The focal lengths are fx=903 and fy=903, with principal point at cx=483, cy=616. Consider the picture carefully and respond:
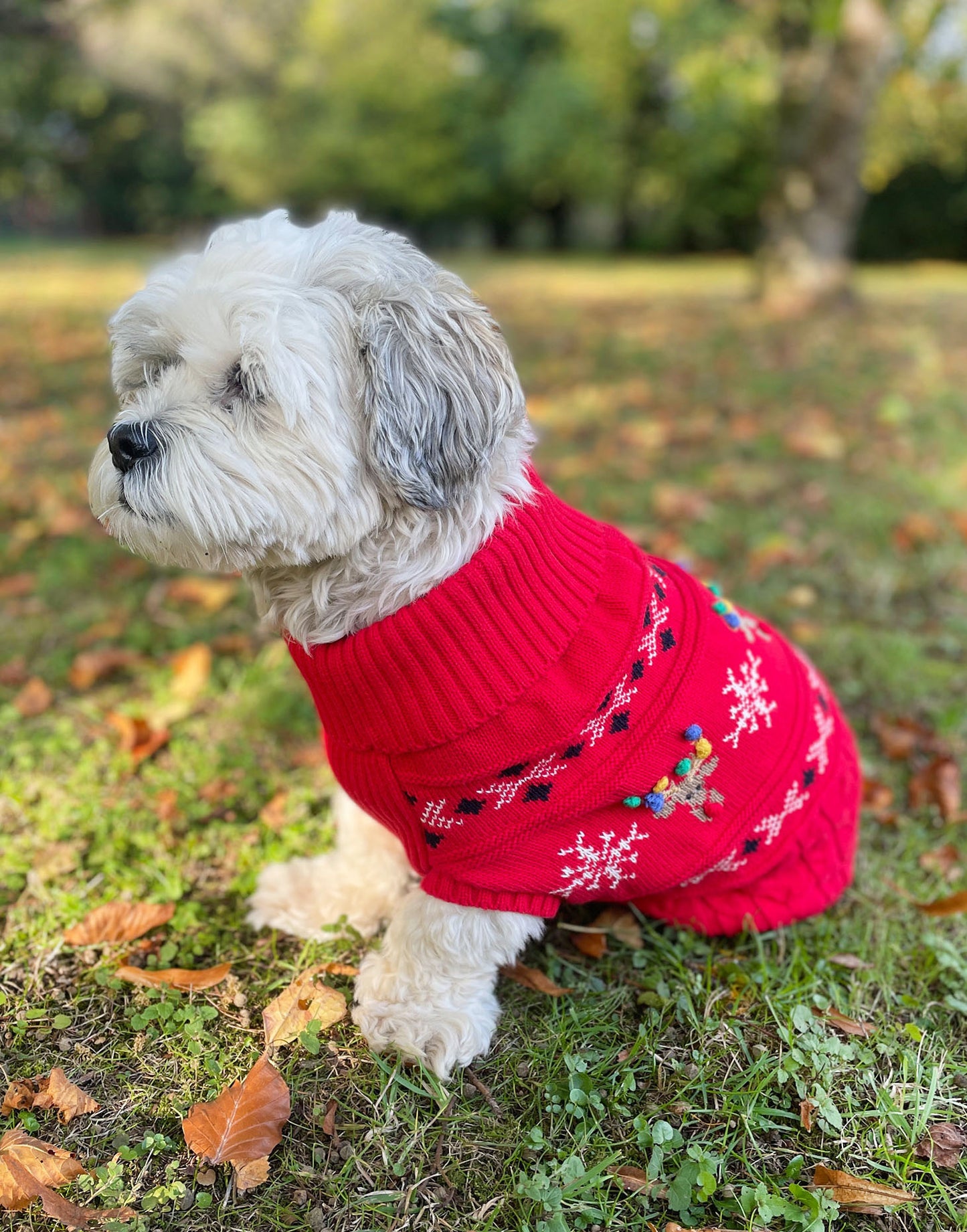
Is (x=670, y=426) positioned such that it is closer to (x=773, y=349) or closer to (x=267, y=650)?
(x=773, y=349)

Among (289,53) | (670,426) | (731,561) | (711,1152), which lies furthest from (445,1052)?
(289,53)

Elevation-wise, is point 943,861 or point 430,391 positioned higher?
point 430,391

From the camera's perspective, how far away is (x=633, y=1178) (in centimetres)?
199

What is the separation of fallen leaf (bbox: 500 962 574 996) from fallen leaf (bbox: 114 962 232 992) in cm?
78

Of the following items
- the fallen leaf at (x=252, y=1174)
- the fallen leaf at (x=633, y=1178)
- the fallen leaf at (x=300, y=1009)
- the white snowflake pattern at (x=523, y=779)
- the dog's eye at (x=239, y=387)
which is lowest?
the fallen leaf at (x=633, y=1178)

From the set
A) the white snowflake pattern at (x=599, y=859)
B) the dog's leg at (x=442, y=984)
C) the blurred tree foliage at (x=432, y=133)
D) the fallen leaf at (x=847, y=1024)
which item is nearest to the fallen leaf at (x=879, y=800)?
the fallen leaf at (x=847, y=1024)

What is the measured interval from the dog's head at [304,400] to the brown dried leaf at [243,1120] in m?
1.23

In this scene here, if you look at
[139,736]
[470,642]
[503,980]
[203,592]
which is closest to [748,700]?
[470,642]

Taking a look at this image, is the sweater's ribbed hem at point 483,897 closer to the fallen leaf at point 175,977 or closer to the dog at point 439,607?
the dog at point 439,607

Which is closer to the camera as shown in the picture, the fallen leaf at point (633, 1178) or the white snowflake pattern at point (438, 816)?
the fallen leaf at point (633, 1178)

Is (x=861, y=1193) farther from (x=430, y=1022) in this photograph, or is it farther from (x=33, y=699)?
(x=33, y=699)

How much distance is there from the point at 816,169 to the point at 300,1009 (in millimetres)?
12289

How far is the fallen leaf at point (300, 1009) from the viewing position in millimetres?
2273

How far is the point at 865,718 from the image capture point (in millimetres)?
3744
